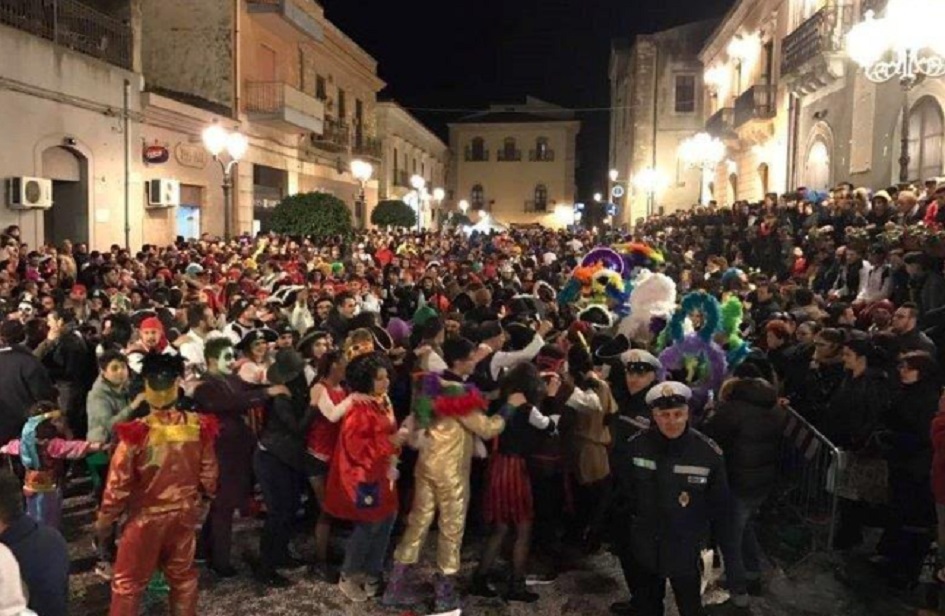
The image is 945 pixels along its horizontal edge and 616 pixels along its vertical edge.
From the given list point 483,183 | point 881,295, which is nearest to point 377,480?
point 881,295

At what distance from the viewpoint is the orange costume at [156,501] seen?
14.4ft

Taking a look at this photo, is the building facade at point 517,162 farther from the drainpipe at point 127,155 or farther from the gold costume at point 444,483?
the gold costume at point 444,483

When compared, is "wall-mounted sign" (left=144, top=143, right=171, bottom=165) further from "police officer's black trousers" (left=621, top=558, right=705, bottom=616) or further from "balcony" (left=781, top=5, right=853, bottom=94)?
"police officer's black trousers" (left=621, top=558, right=705, bottom=616)

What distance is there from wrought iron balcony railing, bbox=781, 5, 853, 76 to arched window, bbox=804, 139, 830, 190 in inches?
72.4

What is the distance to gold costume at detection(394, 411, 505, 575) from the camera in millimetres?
5285

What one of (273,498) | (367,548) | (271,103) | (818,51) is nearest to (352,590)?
(367,548)

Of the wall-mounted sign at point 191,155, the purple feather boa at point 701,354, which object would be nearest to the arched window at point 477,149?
the wall-mounted sign at point 191,155

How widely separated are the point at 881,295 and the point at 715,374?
3510 millimetres

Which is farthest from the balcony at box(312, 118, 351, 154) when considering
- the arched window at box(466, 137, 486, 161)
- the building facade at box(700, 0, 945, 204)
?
the arched window at box(466, 137, 486, 161)

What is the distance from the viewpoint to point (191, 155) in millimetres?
21812

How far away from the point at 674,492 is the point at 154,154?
57.4 ft

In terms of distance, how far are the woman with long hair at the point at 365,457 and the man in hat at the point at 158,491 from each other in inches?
36.7

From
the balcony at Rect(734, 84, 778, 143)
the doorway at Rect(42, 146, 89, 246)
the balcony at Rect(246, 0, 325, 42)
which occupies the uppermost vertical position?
the balcony at Rect(246, 0, 325, 42)

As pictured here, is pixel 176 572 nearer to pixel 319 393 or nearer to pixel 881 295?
pixel 319 393
